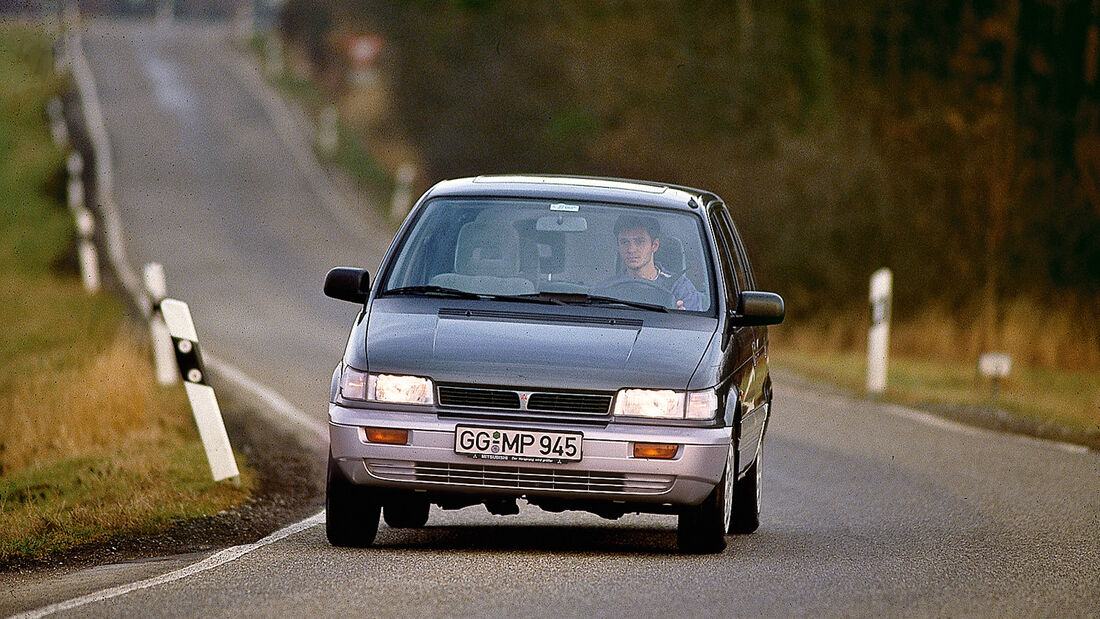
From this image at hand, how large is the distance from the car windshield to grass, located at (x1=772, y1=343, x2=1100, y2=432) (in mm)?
7109

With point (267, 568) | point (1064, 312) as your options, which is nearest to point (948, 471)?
point (267, 568)

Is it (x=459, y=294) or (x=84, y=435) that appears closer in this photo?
(x=459, y=294)

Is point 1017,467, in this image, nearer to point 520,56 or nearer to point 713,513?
point 713,513

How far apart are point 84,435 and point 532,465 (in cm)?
575

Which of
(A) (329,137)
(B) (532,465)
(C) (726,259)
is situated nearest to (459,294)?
(B) (532,465)

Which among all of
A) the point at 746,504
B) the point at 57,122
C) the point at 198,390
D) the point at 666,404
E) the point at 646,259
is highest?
the point at 646,259

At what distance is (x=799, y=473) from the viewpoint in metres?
12.3

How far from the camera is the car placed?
8039 mm

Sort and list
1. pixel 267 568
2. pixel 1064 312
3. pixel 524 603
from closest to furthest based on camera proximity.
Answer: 1. pixel 524 603
2. pixel 267 568
3. pixel 1064 312

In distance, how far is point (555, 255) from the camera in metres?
9.09

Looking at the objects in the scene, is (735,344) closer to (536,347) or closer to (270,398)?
(536,347)

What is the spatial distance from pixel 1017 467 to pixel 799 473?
150 centimetres

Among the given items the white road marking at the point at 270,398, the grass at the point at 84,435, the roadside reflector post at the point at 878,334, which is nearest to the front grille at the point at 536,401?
the grass at the point at 84,435

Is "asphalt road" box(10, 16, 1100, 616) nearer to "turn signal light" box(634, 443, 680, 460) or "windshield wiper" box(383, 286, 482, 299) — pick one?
"turn signal light" box(634, 443, 680, 460)
